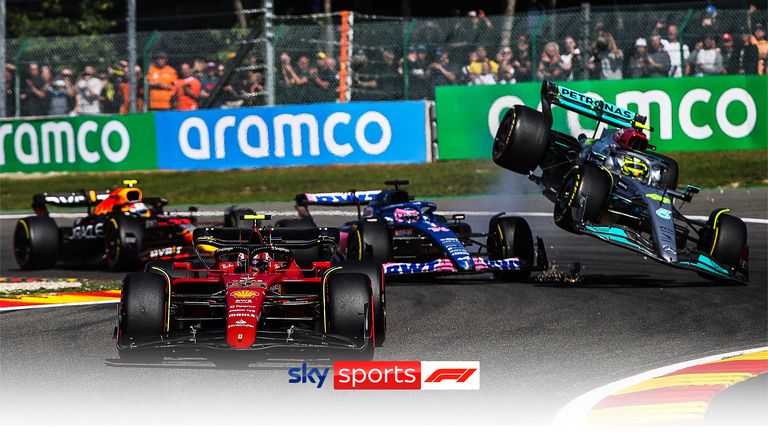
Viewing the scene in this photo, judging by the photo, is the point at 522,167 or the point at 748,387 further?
the point at 522,167

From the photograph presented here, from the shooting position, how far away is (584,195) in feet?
39.5

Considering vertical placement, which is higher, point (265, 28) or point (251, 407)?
point (265, 28)

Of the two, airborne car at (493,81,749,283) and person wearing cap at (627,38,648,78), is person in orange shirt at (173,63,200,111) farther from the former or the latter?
airborne car at (493,81,749,283)

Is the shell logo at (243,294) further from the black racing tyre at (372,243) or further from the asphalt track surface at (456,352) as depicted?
the black racing tyre at (372,243)

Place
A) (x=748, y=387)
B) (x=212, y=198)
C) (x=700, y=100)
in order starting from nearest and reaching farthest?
1. (x=748, y=387)
2. (x=700, y=100)
3. (x=212, y=198)

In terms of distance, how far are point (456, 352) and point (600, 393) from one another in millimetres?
1663

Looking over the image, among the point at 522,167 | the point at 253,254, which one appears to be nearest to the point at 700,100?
the point at 522,167

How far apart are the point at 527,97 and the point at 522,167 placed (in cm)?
814

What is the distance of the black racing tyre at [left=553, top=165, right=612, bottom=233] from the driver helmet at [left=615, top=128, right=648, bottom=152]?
2.18ft

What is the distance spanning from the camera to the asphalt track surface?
6891mm

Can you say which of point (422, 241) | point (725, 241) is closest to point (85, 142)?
point (422, 241)

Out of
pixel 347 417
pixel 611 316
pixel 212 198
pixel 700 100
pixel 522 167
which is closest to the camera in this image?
pixel 347 417

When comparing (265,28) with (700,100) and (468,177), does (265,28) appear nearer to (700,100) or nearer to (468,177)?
(468,177)

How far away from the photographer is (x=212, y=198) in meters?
22.3
